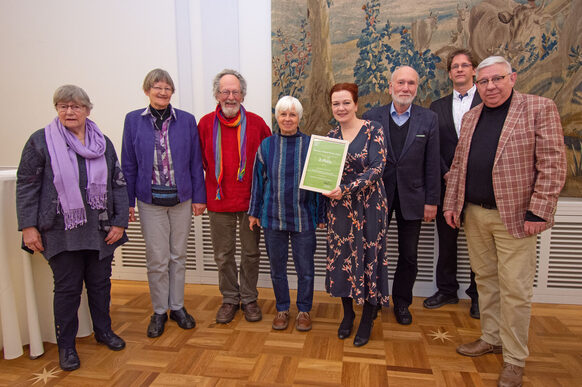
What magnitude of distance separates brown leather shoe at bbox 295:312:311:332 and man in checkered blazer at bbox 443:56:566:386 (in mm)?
1119

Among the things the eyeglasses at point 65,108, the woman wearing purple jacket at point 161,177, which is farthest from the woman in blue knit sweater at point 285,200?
the eyeglasses at point 65,108

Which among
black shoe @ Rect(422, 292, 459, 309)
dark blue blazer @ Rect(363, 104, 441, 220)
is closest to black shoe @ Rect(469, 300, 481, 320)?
black shoe @ Rect(422, 292, 459, 309)

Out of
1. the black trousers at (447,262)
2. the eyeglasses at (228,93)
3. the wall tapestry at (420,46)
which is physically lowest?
the black trousers at (447,262)

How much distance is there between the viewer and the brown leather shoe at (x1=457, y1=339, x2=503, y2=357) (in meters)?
2.25

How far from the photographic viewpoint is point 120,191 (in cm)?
228

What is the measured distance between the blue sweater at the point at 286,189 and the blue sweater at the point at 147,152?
49cm

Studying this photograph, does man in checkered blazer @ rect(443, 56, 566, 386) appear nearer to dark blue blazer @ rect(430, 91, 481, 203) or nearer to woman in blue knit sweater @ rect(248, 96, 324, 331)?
dark blue blazer @ rect(430, 91, 481, 203)

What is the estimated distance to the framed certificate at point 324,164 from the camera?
2.15 metres

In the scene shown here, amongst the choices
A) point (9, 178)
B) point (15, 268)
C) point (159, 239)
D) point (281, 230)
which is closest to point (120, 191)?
point (159, 239)

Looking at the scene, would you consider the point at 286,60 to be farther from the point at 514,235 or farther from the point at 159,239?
the point at 514,235

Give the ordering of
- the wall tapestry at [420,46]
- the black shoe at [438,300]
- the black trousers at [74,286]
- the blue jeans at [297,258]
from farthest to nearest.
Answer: the black shoe at [438,300] → the wall tapestry at [420,46] → the blue jeans at [297,258] → the black trousers at [74,286]

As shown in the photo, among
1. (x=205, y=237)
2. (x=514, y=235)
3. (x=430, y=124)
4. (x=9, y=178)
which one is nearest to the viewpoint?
(x=514, y=235)

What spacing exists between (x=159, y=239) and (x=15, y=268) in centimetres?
83

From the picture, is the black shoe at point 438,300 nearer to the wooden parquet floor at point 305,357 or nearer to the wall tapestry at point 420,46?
the wooden parquet floor at point 305,357
